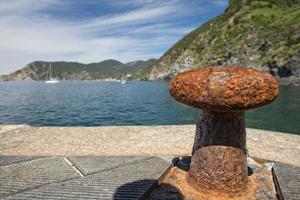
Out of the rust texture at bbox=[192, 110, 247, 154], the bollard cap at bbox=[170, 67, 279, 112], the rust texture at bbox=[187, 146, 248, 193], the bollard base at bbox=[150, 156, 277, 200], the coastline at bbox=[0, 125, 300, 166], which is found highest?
the bollard cap at bbox=[170, 67, 279, 112]

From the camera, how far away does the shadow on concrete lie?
189 inches

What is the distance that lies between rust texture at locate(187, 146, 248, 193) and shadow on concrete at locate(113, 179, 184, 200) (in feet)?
1.55

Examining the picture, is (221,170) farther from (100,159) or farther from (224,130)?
(100,159)

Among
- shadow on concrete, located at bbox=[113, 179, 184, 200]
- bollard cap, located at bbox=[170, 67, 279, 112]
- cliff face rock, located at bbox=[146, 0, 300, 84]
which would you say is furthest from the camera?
cliff face rock, located at bbox=[146, 0, 300, 84]

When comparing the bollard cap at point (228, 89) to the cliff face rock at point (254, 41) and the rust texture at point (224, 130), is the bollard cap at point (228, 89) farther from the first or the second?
the cliff face rock at point (254, 41)

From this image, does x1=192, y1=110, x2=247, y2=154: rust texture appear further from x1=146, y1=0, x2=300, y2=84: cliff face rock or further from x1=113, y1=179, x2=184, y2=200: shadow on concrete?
x1=146, y1=0, x2=300, y2=84: cliff face rock

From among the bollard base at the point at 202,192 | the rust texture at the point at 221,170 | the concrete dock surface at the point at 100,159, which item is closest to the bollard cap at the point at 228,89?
the rust texture at the point at 221,170

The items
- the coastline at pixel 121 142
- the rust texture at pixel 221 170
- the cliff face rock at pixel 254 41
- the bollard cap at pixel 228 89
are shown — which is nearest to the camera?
the bollard cap at pixel 228 89

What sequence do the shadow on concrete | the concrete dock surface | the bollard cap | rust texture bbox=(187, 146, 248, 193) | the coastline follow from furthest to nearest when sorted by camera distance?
1. the coastline
2. rust texture bbox=(187, 146, 248, 193)
3. the concrete dock surface
4. the shadow on concrete
5. the bollard cap

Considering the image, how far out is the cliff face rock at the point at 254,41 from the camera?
9694 cm

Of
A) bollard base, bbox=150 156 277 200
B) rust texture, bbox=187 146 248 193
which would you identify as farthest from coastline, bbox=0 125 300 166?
rust texture, bbox=187 146 248 193

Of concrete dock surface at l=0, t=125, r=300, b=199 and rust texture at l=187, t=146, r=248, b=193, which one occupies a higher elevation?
rust texture at l=187, t=146, r=248, b=193

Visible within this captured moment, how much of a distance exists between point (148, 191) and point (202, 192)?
0.91 metres

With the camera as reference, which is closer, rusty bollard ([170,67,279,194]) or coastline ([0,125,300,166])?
rusty bollard ([170,67,279,194])
